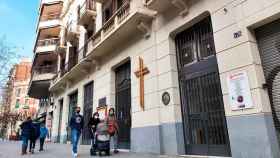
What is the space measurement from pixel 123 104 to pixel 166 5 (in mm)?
5381

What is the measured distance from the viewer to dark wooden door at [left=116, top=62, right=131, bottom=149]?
11.4 meters

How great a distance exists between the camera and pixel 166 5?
29.9 ft

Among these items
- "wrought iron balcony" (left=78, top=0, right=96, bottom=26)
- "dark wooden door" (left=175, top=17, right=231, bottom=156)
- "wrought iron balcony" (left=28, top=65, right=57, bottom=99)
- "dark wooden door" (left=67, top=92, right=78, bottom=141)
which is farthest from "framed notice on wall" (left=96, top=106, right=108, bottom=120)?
"wrought iron balcony" (left=28, top=65, right=57, bottom=99)

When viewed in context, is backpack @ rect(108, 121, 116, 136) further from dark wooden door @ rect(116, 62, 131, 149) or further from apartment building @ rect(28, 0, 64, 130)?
apartment building @ rect(28, 0, 64, 130)

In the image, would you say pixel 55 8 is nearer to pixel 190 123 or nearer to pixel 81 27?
pixel 81 27

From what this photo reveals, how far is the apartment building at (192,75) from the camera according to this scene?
597 cm

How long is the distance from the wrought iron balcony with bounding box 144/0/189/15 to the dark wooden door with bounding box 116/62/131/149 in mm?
3685

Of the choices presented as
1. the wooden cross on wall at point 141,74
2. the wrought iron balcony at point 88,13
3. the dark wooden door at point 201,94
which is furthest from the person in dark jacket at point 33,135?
the wrought iron balcony at point 88,13

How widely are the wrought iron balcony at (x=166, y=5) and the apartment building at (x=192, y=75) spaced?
0.13ft

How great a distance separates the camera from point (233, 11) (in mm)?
6730

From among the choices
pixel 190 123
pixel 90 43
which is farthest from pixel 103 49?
pixel 190 123

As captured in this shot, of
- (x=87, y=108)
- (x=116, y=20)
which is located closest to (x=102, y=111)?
A: (x=87, y=108)

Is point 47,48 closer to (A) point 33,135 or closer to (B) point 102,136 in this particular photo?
(A) point 33,135

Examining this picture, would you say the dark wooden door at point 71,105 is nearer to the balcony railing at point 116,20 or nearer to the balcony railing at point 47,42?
the balcony railing at point 116,20
